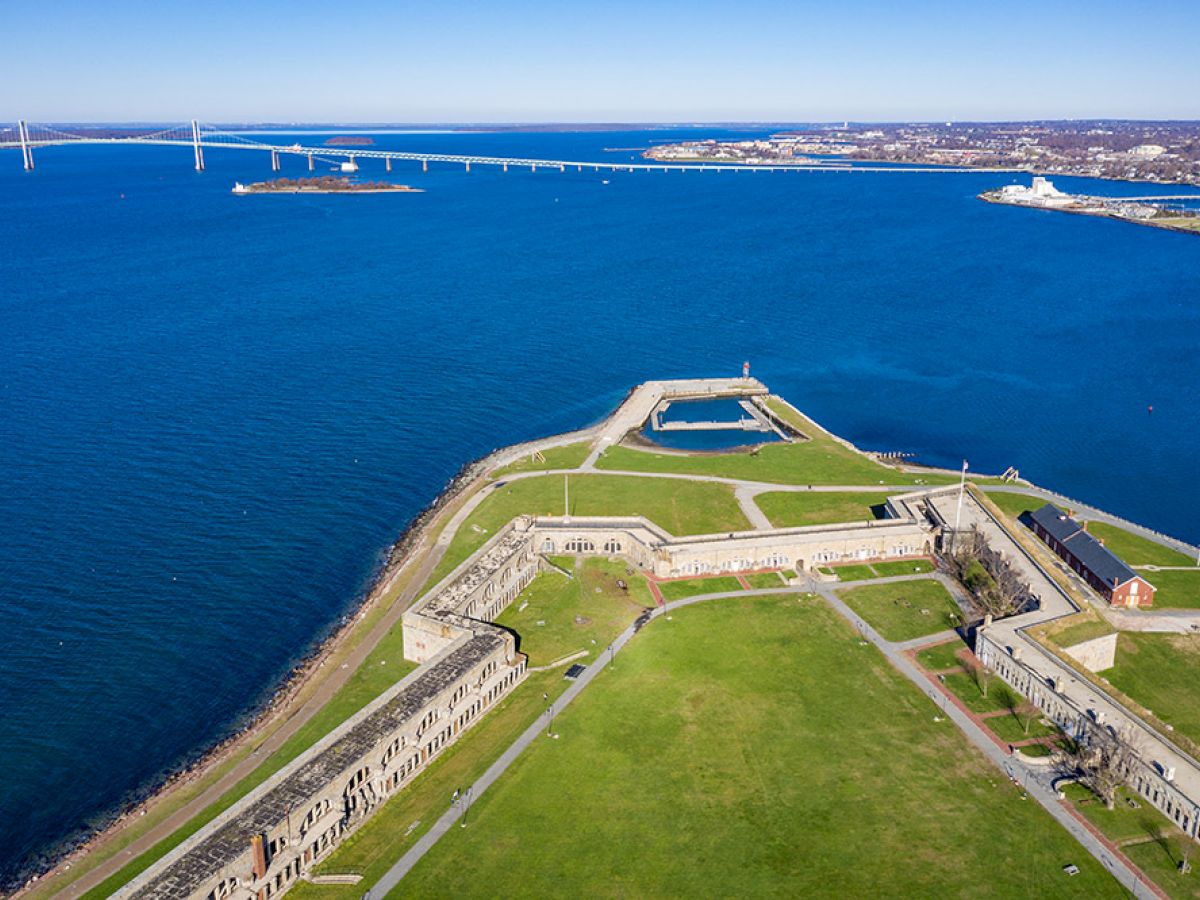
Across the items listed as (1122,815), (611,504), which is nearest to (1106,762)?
(1122,815)

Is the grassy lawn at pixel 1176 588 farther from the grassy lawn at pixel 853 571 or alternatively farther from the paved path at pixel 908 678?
the grassy lawn at pixel 853 571

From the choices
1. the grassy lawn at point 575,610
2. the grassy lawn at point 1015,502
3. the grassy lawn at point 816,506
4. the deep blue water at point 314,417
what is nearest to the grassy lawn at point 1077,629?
the grassy lawn at point 816,506

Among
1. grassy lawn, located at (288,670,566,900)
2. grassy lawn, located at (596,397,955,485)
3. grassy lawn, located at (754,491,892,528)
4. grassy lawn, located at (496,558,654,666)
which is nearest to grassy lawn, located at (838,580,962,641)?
grassy lawn, located at (754,491,892,528)

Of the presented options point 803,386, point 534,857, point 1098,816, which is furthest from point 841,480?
point 534,857

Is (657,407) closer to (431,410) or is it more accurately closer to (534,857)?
(431,410)

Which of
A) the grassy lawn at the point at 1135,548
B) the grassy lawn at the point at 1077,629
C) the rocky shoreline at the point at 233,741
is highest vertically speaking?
the grassy lawn at the point at 1077,629
